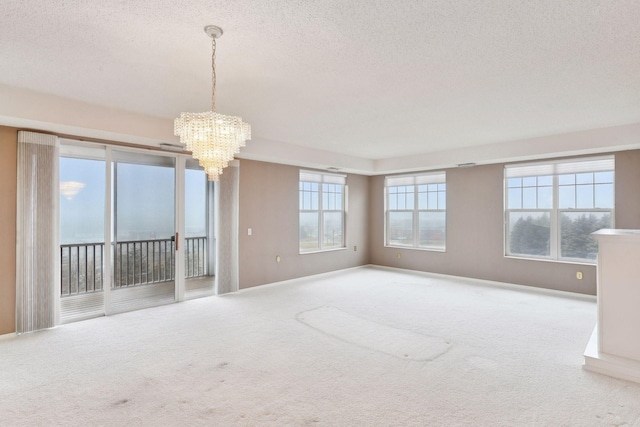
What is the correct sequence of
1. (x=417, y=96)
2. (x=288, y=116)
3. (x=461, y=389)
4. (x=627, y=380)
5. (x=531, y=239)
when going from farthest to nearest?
(x=531, y=239)
(x=288, y=116)
(x=417, y=96)
(x=627, y=380)
(x=461, y=389)

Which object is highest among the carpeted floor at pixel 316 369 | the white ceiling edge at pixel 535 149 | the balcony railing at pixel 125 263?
the white ceiling edge at pixel 535 149

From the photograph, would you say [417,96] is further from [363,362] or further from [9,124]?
[9,124]

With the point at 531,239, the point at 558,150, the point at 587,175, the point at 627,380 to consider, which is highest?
the point at 558,150

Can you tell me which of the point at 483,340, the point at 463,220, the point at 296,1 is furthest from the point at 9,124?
the point at 463,220

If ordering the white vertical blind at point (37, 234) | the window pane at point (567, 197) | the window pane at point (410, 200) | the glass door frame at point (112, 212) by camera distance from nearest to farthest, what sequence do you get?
the white vertical blind at point (37, 234) < the glass door frame at point (112, 212) < the window pane at point (567, 197) < the window pane at point (410, 200)

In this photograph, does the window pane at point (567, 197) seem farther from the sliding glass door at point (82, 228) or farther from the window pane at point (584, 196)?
the sliding glass door at point (82, 228)

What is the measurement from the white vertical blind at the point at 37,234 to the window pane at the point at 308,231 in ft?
13.3

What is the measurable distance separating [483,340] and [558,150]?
332cm

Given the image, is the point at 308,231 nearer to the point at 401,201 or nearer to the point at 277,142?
the point at 277,142

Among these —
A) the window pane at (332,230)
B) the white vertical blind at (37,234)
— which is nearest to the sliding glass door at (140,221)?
the white vertical blind at (37,234)

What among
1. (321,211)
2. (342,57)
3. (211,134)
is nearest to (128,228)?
(321,211)

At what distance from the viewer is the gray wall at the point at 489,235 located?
16.3 ft

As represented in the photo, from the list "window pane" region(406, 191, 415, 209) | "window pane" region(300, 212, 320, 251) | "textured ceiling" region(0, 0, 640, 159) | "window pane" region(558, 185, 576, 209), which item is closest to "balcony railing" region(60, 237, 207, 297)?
"window pane" region(300, 212, 320, 251)

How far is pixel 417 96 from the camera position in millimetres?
3471
